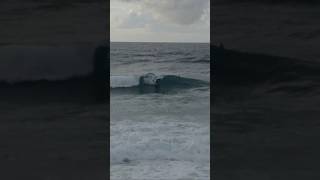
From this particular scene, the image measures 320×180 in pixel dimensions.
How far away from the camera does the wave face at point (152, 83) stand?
582 inches

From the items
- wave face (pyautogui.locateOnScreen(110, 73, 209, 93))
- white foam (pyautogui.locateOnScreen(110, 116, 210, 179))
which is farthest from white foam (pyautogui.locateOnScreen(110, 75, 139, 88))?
white foam (pyautogui.locateOnScreen(110, 116, 210, 179))

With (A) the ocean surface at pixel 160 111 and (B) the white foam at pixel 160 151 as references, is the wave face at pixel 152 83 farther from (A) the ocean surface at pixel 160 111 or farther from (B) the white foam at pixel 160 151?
(B) the white foam at pixel 160 151

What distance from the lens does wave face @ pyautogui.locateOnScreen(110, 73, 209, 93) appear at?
14.8m

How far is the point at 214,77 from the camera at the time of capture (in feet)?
10.2

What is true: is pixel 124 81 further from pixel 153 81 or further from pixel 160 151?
pixel 160 151

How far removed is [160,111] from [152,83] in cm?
149

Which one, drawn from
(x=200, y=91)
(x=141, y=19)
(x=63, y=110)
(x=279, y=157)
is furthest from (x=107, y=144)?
(x=141, y=19)

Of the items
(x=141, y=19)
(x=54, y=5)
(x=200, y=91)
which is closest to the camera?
(x=54, y=5)

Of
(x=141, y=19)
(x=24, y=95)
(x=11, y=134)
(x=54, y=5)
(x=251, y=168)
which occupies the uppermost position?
(x=141, y=19)

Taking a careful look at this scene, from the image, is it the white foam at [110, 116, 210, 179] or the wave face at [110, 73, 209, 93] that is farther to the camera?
the wave face at [110, 73, 209, 93]

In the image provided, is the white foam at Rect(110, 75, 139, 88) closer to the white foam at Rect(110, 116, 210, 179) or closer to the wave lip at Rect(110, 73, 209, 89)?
the wave lip at Rect(110, 73, 209, 89)

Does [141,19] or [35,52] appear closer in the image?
[35,52]

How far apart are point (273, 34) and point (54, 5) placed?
→ 1322 millimetres

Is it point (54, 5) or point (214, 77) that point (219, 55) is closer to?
point (214, 77)
